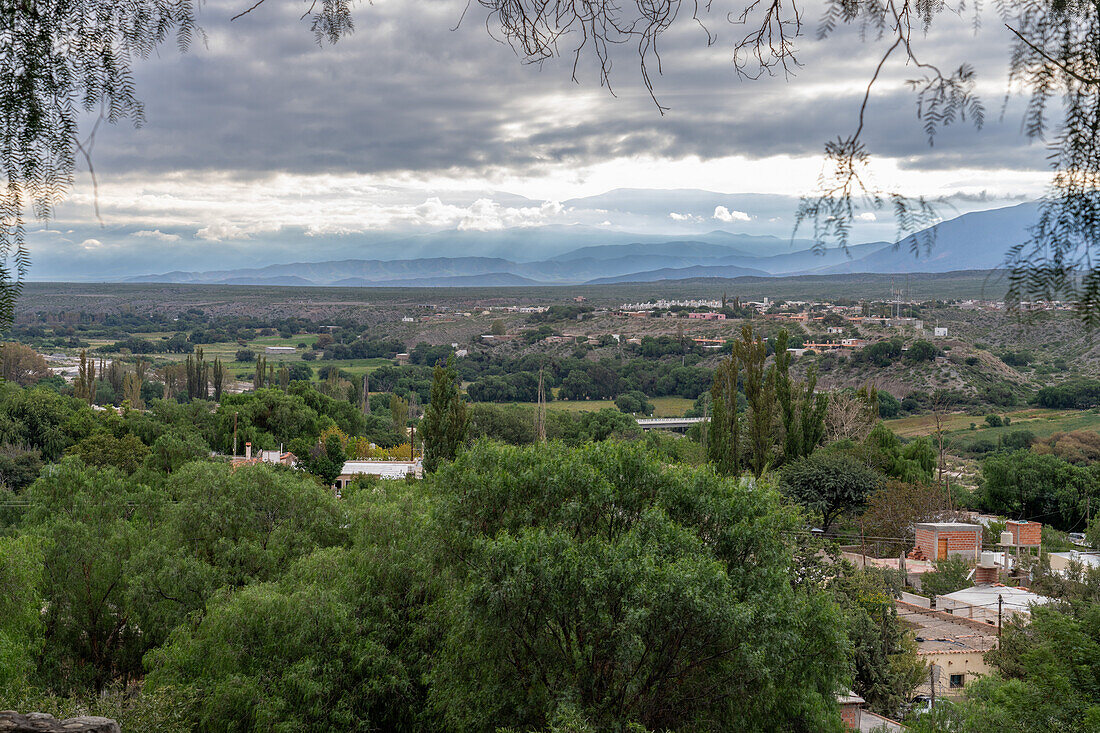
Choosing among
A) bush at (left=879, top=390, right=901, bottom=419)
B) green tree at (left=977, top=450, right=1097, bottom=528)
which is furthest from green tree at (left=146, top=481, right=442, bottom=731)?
bush at (left=879, top=390, right=901, bottom=419)

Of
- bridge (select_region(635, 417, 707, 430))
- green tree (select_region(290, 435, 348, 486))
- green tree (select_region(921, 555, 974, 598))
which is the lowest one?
bridge (select_region(635, 417, 707, 430))

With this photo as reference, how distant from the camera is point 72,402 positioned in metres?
38.6

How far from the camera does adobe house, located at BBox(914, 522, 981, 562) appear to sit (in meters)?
21.9

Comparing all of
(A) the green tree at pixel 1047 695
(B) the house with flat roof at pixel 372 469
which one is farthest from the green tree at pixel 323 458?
(A) the green tree at pixel 1047 695

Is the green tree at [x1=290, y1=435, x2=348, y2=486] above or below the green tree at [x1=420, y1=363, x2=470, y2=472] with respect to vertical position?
below

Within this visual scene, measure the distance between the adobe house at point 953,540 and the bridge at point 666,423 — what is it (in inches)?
1189

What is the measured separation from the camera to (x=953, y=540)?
2189 cm

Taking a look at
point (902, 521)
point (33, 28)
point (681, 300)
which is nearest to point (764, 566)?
point (33, 28)

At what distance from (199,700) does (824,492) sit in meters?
21.6

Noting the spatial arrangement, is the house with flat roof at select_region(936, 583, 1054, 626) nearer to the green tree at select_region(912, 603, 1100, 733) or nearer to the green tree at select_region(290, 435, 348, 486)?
the green tree at select_region(912, 603, 1100, 733)

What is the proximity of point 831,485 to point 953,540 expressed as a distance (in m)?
4.98

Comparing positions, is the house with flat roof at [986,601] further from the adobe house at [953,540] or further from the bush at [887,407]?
the bush at [887,407]

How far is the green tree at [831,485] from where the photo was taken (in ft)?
87.0

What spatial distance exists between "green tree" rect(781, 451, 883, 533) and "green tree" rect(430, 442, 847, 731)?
667 inches
